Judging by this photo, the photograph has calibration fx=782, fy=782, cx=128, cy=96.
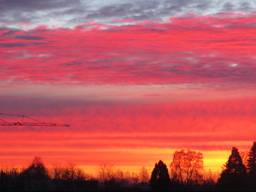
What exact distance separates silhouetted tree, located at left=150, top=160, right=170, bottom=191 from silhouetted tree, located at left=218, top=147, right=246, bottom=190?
37.7 ft

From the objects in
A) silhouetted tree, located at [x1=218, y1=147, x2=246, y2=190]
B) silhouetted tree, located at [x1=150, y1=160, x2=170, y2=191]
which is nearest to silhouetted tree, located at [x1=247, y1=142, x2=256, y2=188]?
silhouetted tree, located at [x1=218, y1=147, x2=246, y2=190]

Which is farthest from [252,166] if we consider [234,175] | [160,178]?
[160,178]

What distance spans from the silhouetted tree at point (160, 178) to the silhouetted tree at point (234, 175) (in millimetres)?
11488

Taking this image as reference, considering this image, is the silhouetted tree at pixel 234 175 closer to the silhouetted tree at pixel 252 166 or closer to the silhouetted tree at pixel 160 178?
the silhouetted tree at pixel 252 166

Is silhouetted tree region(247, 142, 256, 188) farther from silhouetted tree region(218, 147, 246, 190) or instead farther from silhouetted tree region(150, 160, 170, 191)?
silhouetted tree region(150, 160, 170, 191)

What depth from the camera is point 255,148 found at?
15700cm

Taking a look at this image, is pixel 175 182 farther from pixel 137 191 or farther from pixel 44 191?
pixel 44 191

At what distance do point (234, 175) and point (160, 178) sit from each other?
15.7 m

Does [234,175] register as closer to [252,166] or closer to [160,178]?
[252,166]

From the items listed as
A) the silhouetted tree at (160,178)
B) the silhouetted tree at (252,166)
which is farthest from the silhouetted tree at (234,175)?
the silhouetted tree at (160,178)

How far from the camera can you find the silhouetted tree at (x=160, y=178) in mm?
153875

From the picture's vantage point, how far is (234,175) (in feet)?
487

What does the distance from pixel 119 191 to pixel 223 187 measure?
143 ft

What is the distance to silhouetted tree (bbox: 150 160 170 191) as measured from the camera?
6058 inches
